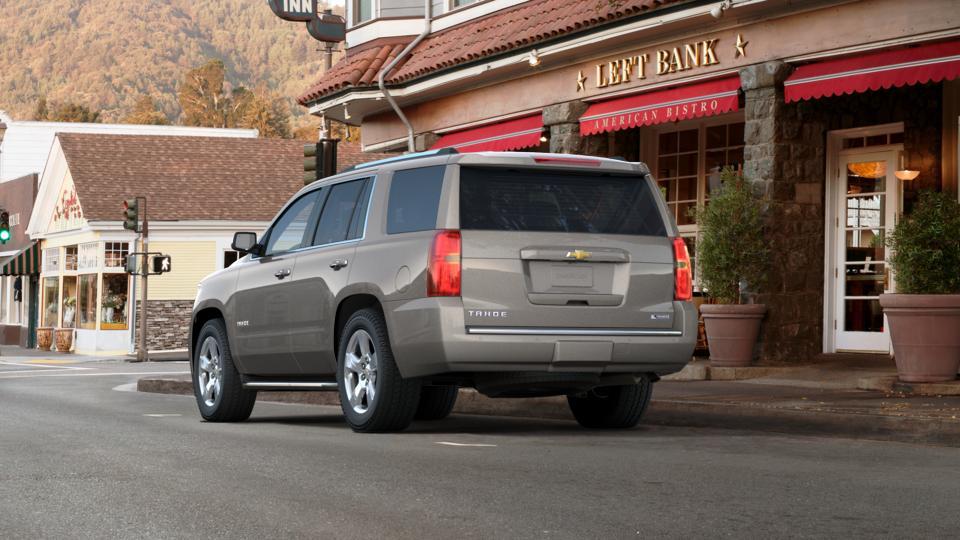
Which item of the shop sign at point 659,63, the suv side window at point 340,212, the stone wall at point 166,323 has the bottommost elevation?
the stone wall at point 166,323

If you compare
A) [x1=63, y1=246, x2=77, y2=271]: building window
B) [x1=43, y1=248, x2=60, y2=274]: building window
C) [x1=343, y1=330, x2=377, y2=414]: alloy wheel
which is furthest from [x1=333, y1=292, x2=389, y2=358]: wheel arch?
[x1=43, y1=248, x2=60, y2=274]: building window

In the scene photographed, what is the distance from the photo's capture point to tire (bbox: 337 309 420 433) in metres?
10.3

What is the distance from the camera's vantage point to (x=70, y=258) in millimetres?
48938

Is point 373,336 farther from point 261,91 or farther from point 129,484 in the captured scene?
point 261,91

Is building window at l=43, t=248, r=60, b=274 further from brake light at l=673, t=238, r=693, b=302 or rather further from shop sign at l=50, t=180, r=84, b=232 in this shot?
brake light at l=673, t=238, r=693, b=302

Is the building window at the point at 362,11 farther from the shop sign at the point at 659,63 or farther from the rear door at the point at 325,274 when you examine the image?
the rear door at the point at 325,274

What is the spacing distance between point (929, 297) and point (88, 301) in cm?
3735

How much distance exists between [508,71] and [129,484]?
43.7ft

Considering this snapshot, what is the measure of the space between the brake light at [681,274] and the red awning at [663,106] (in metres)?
6.52

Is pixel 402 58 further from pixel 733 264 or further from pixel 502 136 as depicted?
pixel 733 264

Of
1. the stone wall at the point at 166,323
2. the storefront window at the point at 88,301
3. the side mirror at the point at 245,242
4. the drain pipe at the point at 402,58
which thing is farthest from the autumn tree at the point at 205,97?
the side mirror at the point at 245,242

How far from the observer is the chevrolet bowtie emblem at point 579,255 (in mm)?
10039

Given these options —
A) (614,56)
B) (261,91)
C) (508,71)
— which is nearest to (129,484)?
(614,56)

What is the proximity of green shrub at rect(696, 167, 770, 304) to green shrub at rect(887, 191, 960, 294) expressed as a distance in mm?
2792
